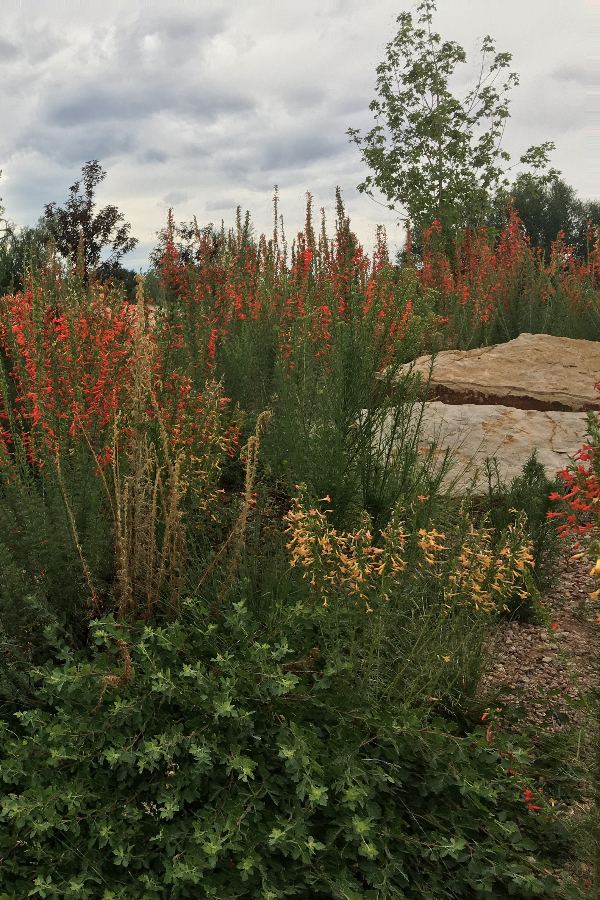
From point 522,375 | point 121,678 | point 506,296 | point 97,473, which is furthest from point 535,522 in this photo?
point 506,296

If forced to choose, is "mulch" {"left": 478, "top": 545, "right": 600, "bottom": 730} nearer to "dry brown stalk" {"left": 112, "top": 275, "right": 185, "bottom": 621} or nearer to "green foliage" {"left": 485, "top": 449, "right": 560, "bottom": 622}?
"green foliage" {"left": 485, "top": 449, "right": 560, "bottom": 622}

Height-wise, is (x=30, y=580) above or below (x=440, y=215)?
below

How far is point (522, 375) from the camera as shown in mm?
6129

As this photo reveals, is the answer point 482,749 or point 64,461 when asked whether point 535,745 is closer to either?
point 482,749

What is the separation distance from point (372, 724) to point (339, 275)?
5.26 meters

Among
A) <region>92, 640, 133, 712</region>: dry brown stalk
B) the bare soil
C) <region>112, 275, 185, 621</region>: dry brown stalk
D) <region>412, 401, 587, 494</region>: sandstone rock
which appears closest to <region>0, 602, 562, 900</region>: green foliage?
<region>92, 640, 133, 712</region>: dry brown stalk

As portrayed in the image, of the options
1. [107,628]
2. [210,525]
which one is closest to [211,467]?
[210,525]

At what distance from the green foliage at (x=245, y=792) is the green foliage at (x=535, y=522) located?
4.44 ft

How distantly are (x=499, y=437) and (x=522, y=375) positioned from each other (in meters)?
1.54

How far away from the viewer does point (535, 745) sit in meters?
2.50

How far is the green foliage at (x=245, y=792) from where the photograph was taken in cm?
172

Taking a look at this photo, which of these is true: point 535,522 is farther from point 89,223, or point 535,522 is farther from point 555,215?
point 555,215

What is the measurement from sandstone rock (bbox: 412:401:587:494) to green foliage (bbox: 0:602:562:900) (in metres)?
2.39

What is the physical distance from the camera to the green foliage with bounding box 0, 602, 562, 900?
1.72m
